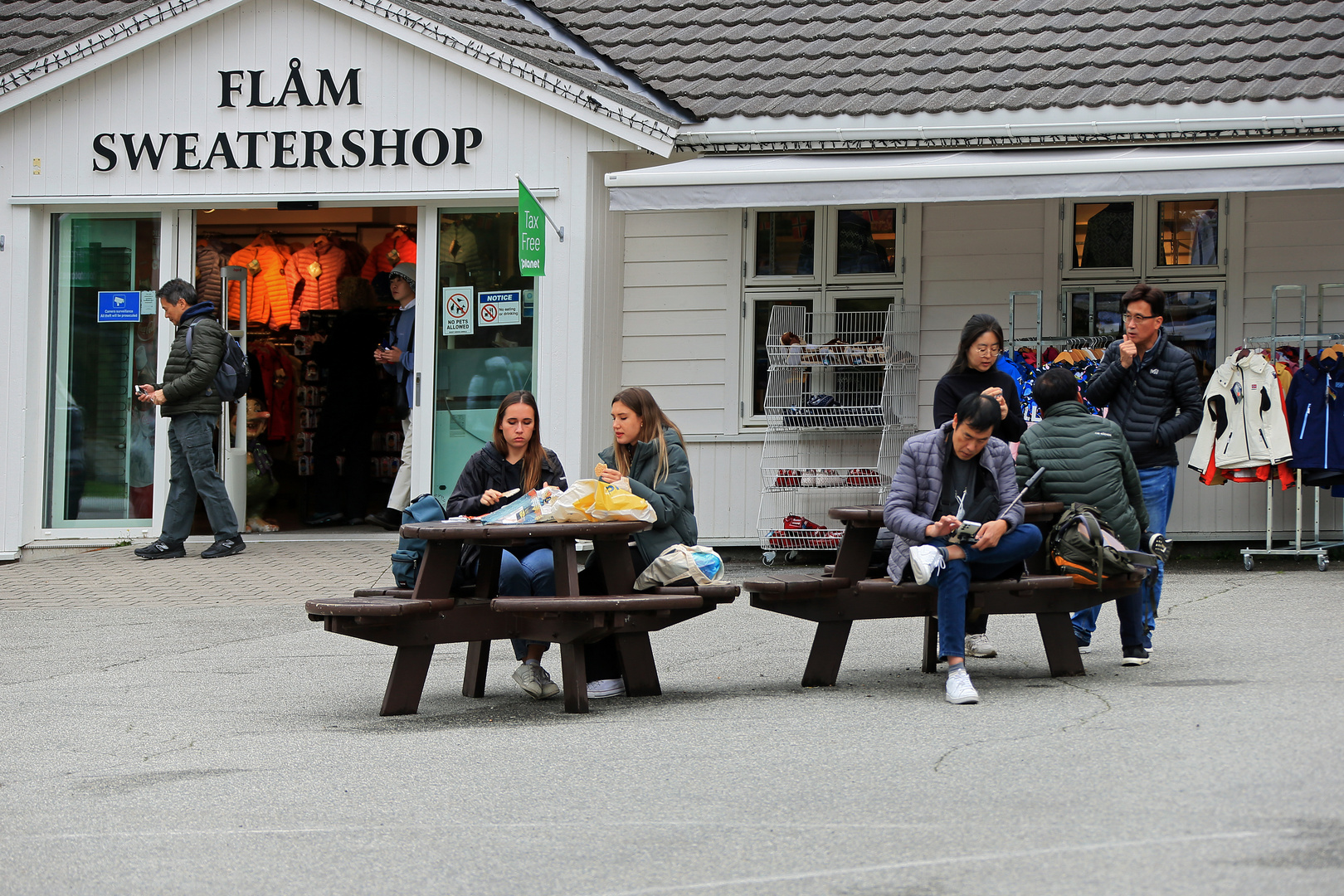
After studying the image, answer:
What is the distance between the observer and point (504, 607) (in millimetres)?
6270

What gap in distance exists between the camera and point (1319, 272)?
1093 cm

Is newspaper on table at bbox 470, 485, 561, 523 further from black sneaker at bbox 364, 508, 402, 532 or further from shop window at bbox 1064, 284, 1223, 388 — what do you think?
black sneaker at bbox 364, 508, 402, 532

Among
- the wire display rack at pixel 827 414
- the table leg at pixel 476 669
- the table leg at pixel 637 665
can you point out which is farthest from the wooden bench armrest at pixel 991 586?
the wire display rack at pixel 827 414

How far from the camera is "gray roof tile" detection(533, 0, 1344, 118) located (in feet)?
36.0

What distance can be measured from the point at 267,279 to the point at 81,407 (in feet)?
6.03

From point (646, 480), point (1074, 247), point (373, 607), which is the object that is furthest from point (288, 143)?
point (373, 607)

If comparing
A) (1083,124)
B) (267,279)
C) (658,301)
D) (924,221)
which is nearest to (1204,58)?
(1083,124)

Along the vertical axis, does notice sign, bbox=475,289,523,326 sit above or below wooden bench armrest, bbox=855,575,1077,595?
above

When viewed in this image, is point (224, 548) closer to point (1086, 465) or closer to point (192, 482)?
point (192, 482)

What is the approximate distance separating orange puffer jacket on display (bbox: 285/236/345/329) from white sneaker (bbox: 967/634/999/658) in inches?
300

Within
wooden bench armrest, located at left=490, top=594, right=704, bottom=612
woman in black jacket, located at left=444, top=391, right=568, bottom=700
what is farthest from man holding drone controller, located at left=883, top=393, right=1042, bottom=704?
woman in black jacket, located at left=444, top=391, right=568, bottom=700

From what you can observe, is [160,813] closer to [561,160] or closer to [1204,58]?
[561,160]

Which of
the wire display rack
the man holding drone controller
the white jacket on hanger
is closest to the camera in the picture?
the man holding drone controller

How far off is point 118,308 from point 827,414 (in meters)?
5.51
